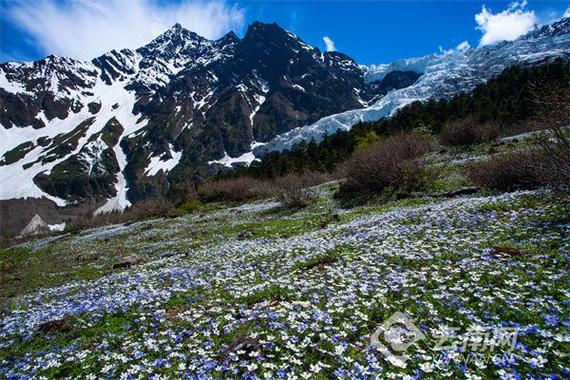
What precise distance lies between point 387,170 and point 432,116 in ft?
154

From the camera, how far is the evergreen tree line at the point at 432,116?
63.2m

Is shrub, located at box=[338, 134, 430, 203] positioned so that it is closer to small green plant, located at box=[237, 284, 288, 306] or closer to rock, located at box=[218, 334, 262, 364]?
small green plant, located at box=[237, 284, 288, 306]

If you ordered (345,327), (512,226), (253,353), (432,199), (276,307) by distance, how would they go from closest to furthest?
(253,353)
(345,327)
(276,307)
(512,226)
(432,199)

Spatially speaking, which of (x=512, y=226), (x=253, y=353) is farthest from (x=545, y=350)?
(x=512, y=226)

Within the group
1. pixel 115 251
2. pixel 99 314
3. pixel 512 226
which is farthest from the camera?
pixel 115 251

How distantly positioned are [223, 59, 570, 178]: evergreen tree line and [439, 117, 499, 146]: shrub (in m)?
15.7

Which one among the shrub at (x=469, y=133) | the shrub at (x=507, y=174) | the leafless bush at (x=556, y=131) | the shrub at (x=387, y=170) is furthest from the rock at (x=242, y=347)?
the shrub at (x=469, y=133)

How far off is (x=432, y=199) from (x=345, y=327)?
18057mm

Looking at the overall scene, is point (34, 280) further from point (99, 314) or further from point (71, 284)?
point (99, 314)

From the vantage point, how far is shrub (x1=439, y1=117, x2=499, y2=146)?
42.6 m

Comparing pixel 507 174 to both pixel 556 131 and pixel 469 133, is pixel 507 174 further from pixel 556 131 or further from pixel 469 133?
pixel 469 133

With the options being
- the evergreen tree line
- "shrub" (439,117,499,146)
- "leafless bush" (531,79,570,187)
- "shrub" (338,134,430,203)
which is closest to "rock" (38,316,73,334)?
"leafless bush" (531,79,570,187)

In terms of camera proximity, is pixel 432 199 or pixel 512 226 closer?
pixel 512 226

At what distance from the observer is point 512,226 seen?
1202 centimetres
